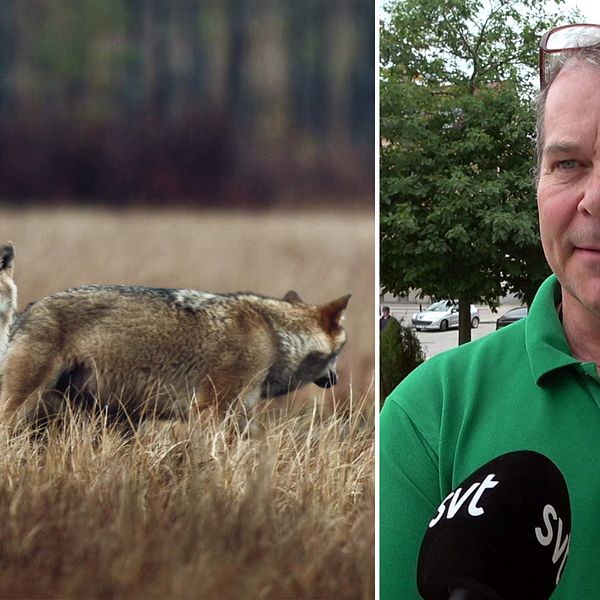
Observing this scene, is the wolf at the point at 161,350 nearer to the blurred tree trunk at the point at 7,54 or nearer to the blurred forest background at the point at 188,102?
the blurred forest background at the point at 188,102

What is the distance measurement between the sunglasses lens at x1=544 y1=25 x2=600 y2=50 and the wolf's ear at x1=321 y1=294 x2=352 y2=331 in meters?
0.84

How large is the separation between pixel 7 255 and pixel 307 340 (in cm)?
68

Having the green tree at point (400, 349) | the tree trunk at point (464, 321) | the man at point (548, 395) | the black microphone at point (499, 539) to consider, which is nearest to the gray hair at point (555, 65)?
the man at point (548, 395)

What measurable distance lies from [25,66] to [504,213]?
116 inches

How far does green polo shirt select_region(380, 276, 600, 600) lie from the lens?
1.37 metres

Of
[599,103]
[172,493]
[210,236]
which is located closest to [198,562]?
[172,493]

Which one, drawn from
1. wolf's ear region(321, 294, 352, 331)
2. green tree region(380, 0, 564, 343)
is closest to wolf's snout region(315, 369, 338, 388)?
wolf's ear region(321, 294, 352, 331)

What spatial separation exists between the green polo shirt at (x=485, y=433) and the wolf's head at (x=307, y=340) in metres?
0.67

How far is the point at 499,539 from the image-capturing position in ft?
3.81

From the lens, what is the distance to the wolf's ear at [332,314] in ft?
6.99

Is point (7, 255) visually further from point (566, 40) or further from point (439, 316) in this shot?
point (439, 316)

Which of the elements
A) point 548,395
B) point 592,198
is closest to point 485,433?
point 548,395

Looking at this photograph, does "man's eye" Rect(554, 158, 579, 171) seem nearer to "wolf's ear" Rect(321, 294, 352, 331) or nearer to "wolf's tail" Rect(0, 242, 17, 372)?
"wolf's ear" Rect(321, 294, 352, 331)

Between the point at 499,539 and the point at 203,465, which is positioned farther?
the point at 203,465
